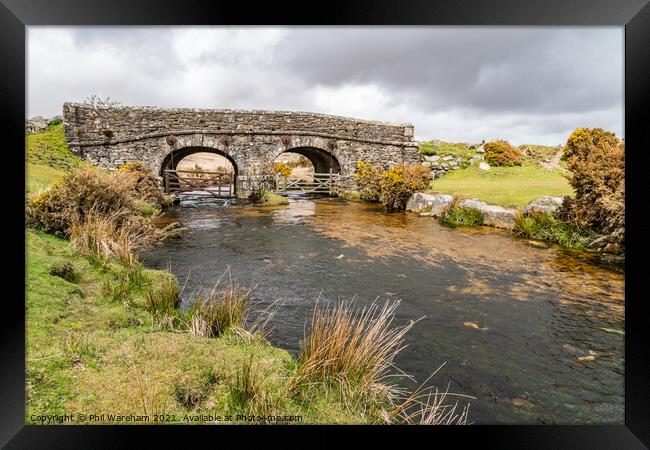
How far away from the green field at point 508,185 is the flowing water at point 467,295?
260 cm

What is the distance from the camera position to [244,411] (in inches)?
98.0

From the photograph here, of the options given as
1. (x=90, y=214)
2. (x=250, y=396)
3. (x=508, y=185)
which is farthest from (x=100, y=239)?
(x=508, y=185)

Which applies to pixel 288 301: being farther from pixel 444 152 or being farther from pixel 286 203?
pixel 444 152

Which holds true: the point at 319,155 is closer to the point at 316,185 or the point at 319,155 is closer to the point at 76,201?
the point at 316,185

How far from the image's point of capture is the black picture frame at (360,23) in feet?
8.00

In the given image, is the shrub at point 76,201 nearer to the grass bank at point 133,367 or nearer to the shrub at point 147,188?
the grass bank at point 133,367

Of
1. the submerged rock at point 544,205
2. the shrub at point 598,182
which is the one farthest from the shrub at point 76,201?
the submerged rock at point 544,205

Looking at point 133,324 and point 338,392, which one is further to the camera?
point 133,324

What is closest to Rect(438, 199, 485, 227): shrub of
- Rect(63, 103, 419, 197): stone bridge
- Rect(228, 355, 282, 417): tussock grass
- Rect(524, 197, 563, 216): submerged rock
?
Rect(524, 197, 563, 216): submerged rock

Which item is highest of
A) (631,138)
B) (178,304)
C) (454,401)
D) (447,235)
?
(631,138)

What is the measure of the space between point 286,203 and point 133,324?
14.7m

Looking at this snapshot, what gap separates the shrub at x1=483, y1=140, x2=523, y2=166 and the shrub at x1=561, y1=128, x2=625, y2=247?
43.7ft

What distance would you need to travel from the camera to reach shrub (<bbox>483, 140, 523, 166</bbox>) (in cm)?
2277

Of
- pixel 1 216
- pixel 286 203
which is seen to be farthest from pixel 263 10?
pixel 286 203
